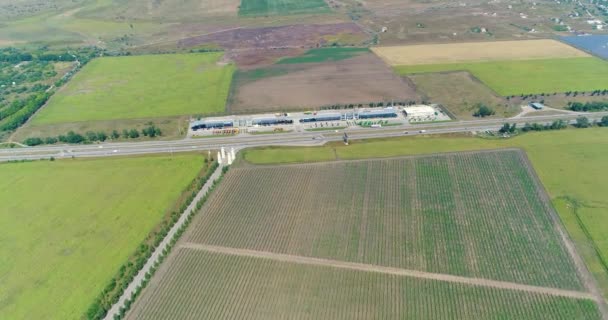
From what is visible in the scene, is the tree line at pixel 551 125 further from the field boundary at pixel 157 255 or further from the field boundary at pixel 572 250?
the field boundary at pixel 157 255

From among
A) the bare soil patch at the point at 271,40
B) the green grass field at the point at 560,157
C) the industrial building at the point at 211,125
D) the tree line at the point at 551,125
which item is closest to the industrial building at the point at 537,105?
the tree line at the point at 551,125

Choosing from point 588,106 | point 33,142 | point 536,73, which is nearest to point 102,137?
point 33,142

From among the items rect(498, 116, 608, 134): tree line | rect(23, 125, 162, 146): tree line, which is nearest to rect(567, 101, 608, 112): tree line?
rect(498, 116, 608, 134): tree line

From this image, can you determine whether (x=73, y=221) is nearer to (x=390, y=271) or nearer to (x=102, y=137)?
(x=102, y=137)

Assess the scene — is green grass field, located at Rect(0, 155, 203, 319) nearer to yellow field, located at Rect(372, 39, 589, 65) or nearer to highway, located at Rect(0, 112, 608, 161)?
highway, located at Rect(0, 112, 608, 161)

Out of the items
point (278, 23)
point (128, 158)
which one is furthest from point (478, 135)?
point (278, 23)

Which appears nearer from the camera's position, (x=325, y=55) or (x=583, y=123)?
(x=583, y=123)

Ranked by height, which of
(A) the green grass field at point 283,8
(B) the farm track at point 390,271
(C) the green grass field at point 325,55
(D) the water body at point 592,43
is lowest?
(B) the farm track at point 390,271
